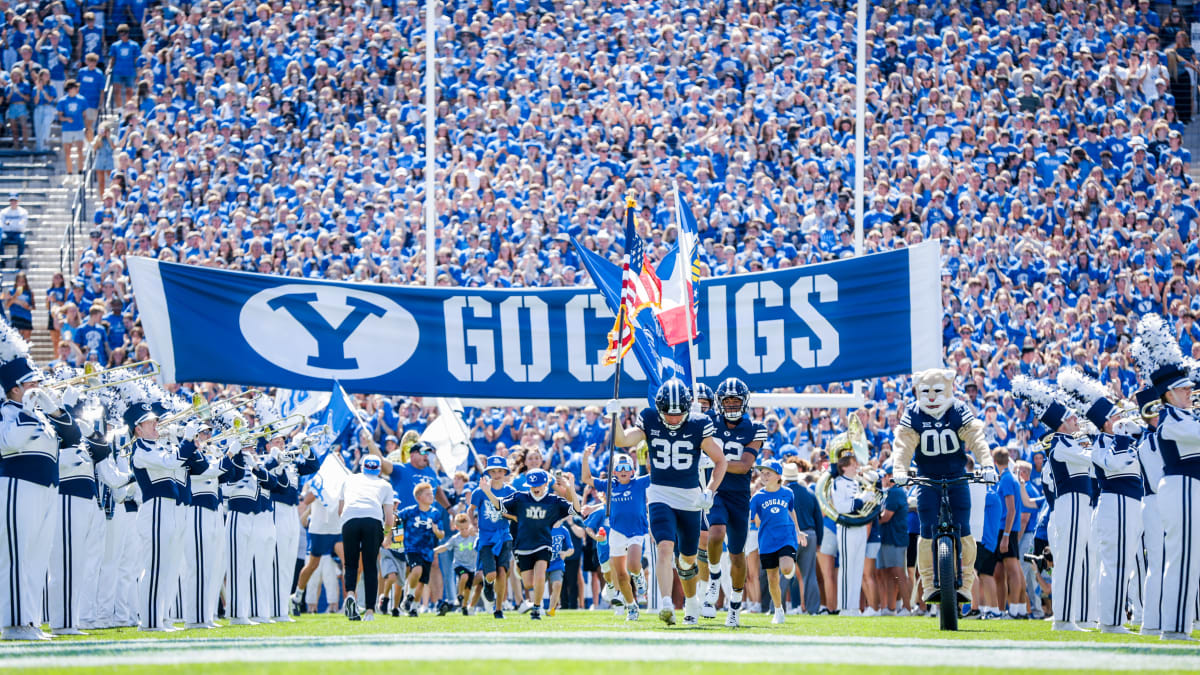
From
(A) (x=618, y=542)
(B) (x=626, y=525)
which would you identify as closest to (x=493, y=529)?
(A) (x=618, y=542)

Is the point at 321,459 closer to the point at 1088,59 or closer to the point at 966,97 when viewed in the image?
the point at 966,97

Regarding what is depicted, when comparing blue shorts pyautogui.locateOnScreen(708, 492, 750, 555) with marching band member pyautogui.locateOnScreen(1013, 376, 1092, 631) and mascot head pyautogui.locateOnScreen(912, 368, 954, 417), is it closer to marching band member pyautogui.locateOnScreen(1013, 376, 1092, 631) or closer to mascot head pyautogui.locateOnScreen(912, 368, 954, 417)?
mascot head pyautogui.locateOnScreen(912, 368, 954, 417)

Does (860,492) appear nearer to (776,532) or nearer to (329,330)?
(776,532)

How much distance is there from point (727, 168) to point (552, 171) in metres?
2.59

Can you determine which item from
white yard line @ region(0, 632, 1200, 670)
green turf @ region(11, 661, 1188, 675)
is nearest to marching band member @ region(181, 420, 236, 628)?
white yard line @ region(0, 632, 1200, 670)

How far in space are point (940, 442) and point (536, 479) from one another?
4589 millimetres

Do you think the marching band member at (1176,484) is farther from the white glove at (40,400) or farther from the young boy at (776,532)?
the white glove at (40,400)

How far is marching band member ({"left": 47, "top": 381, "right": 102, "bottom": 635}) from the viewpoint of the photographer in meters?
12.7

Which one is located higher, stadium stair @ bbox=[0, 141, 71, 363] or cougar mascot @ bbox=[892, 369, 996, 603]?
stadium stair @ bbox=[0, 141, 71, 363]

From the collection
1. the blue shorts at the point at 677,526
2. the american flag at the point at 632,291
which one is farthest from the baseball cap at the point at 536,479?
the blue shorts at the point at 677,526

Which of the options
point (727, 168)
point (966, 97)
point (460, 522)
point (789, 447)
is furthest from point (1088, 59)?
point (460, 522)

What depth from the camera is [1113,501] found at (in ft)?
42.7

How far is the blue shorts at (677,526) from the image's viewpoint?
1352 cm

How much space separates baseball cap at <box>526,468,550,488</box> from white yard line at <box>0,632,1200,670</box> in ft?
15.7
